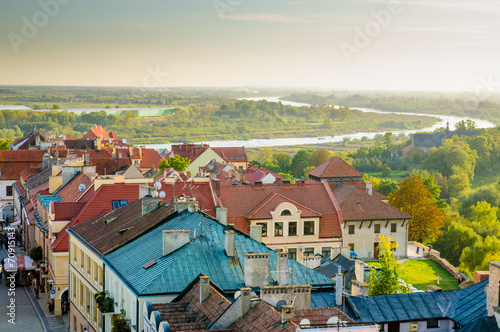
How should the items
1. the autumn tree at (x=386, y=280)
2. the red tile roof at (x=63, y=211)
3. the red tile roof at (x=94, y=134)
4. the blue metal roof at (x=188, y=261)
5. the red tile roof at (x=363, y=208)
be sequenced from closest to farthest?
the blue metal roof at (x=188, y=261) < the autumn tree at (x=386, y=280) < the red tile roof at (x=63, y=211) < the red tile roof at (x=363, y=208) < the red tile roof at (x=94, y=134)

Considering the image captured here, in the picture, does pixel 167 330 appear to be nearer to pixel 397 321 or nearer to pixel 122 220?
pixel 397 321

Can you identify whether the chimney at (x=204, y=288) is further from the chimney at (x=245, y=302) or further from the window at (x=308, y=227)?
the window at (x=308, y=227)

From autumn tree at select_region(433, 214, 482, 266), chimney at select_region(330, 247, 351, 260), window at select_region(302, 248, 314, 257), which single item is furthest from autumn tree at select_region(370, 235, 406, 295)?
autumn tree at select_region(433, 214, 482, 266)

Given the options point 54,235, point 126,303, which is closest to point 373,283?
point 126,303

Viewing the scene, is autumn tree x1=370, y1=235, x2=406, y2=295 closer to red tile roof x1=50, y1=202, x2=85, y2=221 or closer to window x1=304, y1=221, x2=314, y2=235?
red tile roof x1=50, y1=202, x2=85, y2=221

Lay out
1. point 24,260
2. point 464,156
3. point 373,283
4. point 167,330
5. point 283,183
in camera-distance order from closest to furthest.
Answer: point 167,330
point 373,283
point 24,260
point 283,183
point 464,156

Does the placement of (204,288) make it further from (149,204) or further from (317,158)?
(317,158)

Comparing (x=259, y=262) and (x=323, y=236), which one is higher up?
(x=259, y=262)

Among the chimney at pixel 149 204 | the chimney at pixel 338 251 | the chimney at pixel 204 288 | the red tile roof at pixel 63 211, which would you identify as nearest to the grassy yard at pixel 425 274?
the chimney at pixel 338 251
